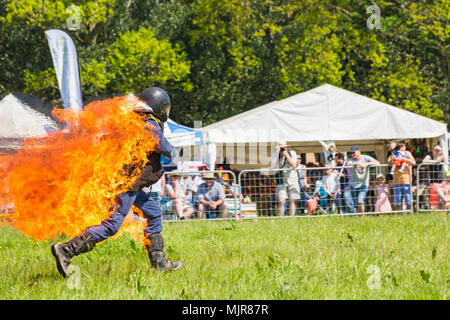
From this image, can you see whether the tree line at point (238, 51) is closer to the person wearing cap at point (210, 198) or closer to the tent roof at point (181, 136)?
the tent roof at point (181, 136)

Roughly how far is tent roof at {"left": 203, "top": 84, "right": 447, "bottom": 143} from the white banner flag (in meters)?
3.96

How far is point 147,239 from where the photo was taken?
20.3ft

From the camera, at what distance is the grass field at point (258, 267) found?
4.57 meters

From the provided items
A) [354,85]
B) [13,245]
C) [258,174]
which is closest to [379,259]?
[13,245]

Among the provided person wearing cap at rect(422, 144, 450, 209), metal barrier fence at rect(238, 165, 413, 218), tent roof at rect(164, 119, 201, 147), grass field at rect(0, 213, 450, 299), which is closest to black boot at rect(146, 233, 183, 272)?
grass field at rect(0, 213, 450, 299)

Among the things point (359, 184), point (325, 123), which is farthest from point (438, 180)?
point (325, 123)

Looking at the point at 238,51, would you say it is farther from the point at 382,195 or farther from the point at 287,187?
the point at 382,195

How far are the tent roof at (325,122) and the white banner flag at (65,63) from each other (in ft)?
13.0

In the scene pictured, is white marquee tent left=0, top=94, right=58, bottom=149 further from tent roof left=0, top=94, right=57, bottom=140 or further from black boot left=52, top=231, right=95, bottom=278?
black boot left=52, top=231, right=95, bottom=278

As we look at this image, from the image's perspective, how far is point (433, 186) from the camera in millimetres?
12773

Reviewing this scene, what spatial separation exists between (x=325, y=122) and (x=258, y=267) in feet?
35.1

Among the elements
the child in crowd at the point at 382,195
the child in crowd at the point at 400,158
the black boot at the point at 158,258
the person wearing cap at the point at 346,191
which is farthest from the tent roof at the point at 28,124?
the child in crowd at the point at 400,158

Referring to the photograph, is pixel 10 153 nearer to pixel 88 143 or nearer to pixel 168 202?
pixel 88 143

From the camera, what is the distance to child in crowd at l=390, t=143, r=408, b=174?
12892 millimetres
